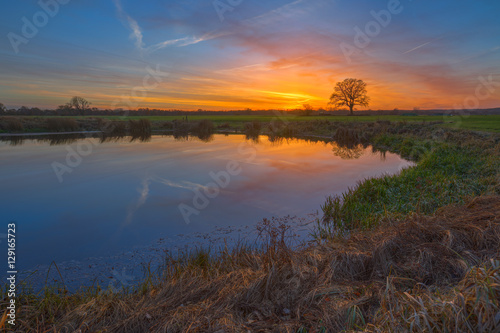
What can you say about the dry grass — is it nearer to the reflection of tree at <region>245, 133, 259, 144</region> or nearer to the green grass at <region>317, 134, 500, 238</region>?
the green grass at <region>317, 134, 500, 238</region>

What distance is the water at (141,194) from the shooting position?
6.61 metres

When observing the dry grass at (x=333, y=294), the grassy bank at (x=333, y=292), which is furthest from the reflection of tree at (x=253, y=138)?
the dry grass at (x=333, y=294)

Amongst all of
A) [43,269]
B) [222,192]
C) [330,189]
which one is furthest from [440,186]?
[43,269]

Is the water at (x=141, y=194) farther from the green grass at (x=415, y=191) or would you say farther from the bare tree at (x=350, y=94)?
the bare tree at (x=350, y=94)

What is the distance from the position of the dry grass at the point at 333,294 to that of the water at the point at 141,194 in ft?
8.44

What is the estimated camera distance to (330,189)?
35.4ft

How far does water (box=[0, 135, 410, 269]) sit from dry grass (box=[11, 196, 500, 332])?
2.57 m

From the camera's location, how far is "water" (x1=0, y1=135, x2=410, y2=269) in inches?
260

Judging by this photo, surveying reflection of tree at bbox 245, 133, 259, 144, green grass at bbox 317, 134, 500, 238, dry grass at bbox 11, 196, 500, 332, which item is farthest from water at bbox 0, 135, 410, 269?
reflection of tree at bbox 245, 133, 259, 144

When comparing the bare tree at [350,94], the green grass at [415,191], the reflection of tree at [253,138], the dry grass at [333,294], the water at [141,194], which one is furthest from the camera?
the bare tree at [350,94]

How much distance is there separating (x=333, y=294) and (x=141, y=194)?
8.14 m

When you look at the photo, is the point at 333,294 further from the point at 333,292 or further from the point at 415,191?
the point at 415,191

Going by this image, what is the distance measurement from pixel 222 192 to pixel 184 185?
179 centimetres

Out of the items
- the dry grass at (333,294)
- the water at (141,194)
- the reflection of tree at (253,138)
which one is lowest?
the water at (141,194)
